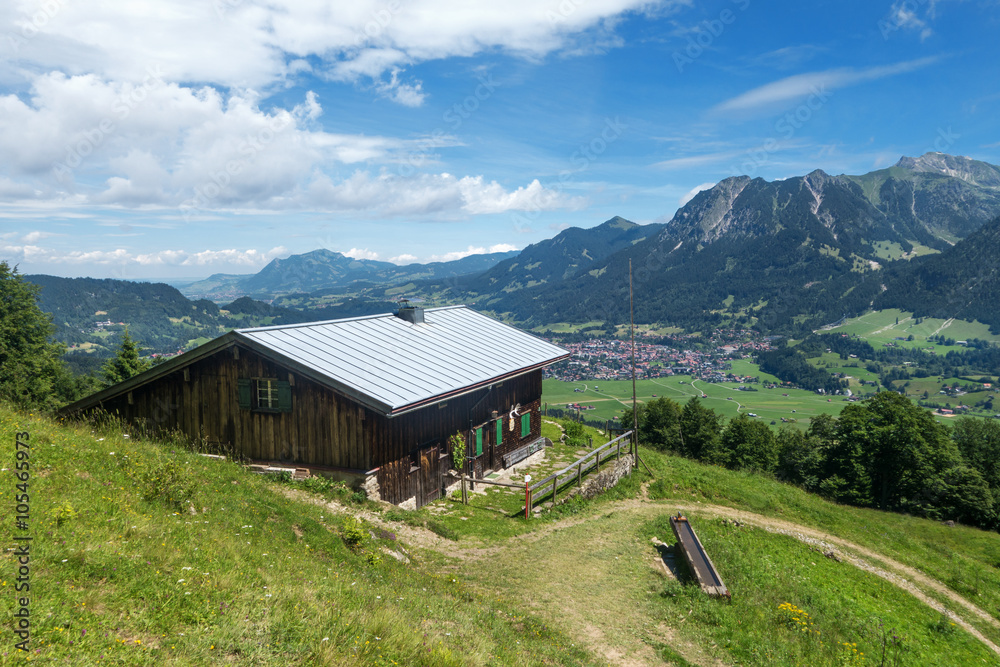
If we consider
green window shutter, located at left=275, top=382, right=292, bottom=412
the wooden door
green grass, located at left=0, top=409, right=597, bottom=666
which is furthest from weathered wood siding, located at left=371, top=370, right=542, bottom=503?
green grass, located at left=0, top=409, right=597, bottom=666

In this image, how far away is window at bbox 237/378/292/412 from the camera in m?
18.6

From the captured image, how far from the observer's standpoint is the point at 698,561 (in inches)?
629

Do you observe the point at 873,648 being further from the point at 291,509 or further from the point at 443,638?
the point at 291,509

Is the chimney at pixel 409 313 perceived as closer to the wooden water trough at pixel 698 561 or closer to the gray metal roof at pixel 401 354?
the gray metal roof at pixel 401 354

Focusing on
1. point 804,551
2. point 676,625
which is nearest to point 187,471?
point 676,625

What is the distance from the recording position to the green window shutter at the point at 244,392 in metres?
19.0

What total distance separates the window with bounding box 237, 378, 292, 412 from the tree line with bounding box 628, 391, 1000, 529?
1512 inches

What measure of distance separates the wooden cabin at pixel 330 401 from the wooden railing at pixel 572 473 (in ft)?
12.1

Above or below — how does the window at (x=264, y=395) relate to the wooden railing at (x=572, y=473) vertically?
above

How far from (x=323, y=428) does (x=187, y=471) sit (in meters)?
5.97

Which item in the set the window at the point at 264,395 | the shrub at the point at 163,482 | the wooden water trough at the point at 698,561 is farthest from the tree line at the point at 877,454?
the shrub at the point at 163,482

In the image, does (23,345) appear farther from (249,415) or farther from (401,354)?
(401,354)

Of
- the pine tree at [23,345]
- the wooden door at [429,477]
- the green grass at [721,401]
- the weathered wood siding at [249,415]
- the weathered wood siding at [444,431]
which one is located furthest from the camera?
the green grass at [721,401]

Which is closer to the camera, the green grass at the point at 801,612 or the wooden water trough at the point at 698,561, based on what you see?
the green grass at the point at 801,612
